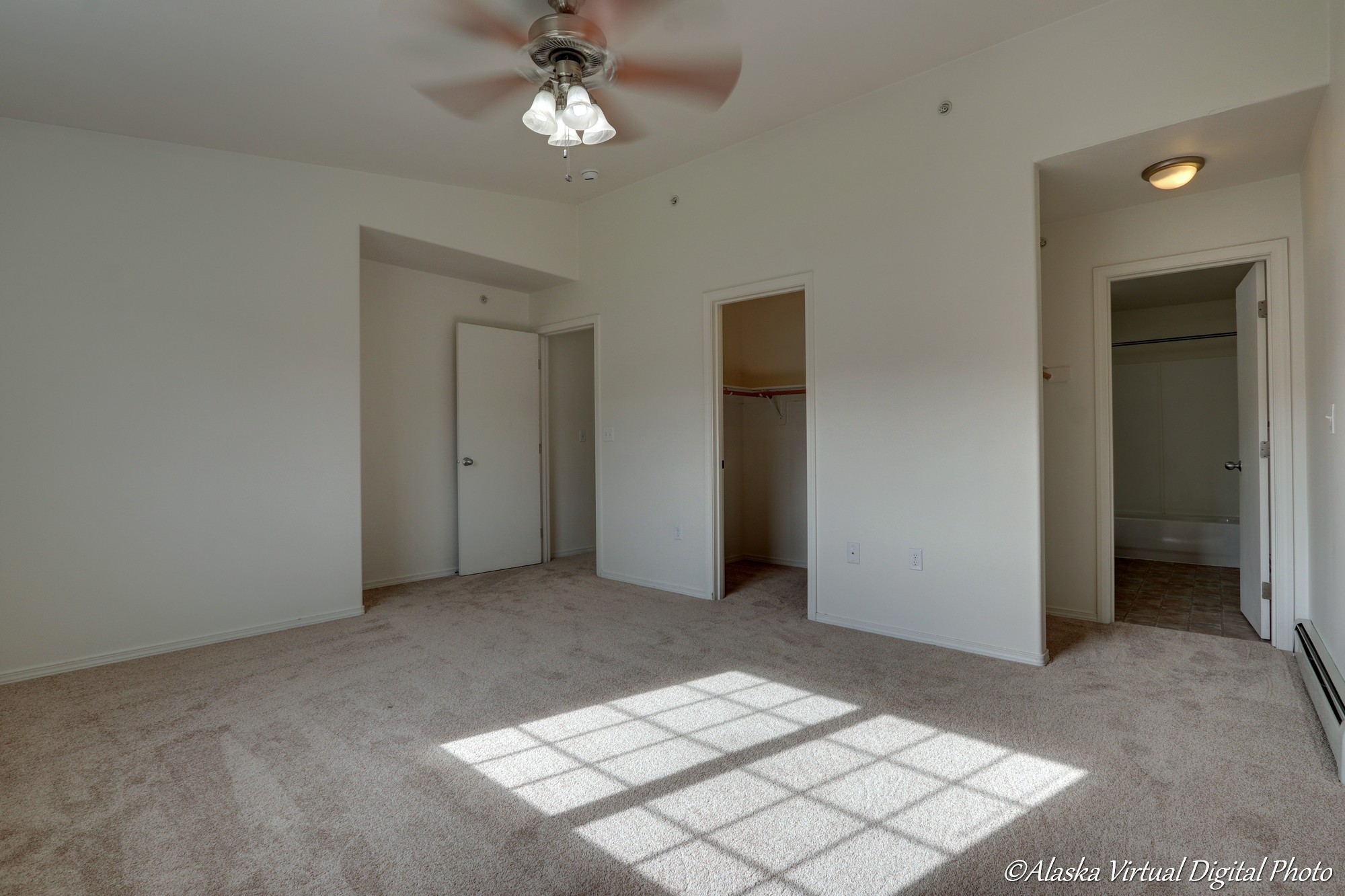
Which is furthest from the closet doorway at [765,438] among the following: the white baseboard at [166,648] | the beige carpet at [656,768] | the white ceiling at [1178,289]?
the white baseboard at [166,648]

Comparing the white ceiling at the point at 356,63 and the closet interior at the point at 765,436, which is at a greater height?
the white ceiling at the point at 356,63

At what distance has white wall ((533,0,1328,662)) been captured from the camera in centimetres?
271

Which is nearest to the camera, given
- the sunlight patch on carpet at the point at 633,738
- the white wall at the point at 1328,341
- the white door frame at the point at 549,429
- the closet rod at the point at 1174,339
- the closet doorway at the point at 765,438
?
the sunlight patch on carpet at the point at 633,738

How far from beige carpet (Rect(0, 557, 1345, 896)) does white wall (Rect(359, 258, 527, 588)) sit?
1550 mm

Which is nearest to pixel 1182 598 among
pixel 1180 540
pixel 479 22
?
pixel 1180 540

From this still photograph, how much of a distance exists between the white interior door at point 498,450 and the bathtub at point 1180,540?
511cm

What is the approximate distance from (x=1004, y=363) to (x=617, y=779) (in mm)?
2482

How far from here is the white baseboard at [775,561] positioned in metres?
5.36

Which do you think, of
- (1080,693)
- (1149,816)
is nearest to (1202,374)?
(1080,693)

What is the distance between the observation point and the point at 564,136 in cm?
236

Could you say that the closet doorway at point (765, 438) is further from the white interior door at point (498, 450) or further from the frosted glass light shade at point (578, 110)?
the frosted glass light shade at point (578, 110)

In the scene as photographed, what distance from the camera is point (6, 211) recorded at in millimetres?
3029

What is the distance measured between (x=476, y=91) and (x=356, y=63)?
0.84 meters

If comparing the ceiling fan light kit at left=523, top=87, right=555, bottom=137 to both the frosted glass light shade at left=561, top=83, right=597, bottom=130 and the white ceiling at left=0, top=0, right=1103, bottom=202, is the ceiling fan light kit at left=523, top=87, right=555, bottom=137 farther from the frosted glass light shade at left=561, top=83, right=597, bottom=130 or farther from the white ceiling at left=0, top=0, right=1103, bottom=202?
the white ceiling at left=0, top=0, right=1103, bottom=202
